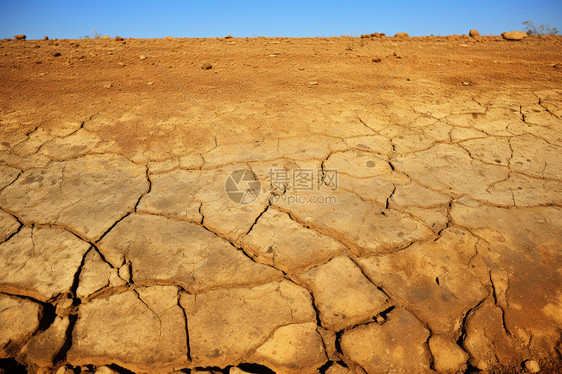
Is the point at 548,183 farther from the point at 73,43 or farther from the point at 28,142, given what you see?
the point at 73,43

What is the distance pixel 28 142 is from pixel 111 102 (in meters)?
0.85

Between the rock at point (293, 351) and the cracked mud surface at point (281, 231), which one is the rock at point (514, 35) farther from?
the rock at point (293, 351)

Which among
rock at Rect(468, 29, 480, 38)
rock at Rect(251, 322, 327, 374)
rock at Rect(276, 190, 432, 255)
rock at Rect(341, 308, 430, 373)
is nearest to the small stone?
rock at Rect(341, 308, 430, 373)

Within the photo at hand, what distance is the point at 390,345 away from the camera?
110 centimetres

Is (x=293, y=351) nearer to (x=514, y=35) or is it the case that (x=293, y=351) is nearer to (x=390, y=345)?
(x=390, y=345)

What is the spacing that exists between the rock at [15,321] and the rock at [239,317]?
0.59 metres

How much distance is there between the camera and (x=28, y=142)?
7.48 feet

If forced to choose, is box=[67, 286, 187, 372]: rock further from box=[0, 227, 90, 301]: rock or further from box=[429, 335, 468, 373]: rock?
box=[429, 335, 468, 373]: rock

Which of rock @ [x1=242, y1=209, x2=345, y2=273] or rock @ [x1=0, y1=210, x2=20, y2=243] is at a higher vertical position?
rock @ [x1=0, y1=210, x2=20, y2=243]

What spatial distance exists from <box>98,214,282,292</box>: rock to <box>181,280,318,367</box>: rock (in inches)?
2.3

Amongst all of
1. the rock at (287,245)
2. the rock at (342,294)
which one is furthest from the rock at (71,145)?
the rock at (342,294)

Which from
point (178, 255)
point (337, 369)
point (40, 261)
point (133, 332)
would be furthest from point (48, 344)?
point (337, 369)

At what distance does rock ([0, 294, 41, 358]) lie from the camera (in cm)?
109

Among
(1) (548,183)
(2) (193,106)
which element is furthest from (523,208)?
(2) (193,106)
